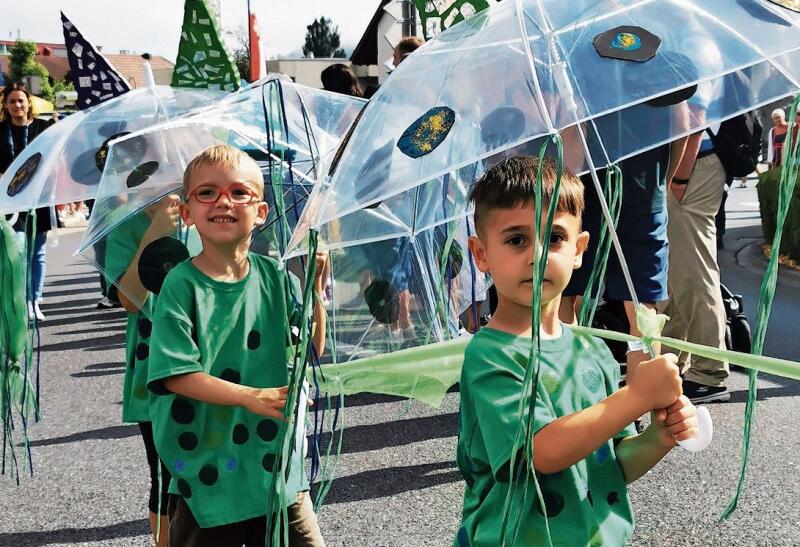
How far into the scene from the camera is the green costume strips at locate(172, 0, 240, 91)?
414cm

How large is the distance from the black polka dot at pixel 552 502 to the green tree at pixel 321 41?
358ft

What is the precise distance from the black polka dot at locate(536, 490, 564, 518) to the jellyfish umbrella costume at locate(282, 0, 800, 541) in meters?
Answer: 0.56

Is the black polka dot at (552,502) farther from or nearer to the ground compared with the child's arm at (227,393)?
nearer to the ground

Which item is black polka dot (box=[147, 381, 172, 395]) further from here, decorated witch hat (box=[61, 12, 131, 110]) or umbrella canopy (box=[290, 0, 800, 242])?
decorated witch hat (box=[61, 12, 131, 110])

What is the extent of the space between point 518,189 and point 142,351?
1.72 meters

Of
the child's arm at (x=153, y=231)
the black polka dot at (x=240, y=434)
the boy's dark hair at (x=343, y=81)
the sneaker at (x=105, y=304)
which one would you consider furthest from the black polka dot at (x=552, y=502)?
the sneaker at (x=105, y=304)

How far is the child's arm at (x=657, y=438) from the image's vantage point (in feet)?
5.85

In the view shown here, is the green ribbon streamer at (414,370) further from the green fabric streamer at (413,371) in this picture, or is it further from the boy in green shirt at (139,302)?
the boy in green shirt at (139,302)

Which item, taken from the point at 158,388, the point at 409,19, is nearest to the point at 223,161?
the point at 158,388

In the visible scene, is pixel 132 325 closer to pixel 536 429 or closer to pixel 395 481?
pixel 395 481

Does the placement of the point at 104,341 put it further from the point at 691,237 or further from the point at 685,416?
the point at 685,416

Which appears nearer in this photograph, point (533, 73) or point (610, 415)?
point (610, 415)

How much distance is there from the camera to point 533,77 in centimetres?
218

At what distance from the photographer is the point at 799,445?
4449 mm
